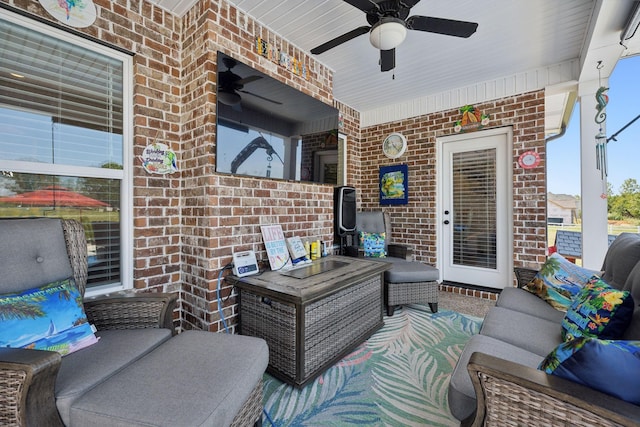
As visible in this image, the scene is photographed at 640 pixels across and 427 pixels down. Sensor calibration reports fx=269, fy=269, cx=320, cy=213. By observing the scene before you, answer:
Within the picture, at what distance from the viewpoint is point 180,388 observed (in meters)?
0.98

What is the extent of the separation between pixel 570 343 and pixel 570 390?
16 centimetres

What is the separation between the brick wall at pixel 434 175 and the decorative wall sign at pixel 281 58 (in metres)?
→ 1.95

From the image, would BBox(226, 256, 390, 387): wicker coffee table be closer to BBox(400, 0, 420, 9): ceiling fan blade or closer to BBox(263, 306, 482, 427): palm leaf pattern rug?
BBox(263, 306, 482, 427): palm leaf pattern rug

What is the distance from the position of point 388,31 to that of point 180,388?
212cm

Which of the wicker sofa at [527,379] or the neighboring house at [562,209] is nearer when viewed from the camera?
the wicker sofa at [527,379]

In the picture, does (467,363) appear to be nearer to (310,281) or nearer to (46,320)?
(310,281)

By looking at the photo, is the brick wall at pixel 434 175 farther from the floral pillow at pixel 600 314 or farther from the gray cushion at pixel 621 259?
the floral pillow at pixel 600 314

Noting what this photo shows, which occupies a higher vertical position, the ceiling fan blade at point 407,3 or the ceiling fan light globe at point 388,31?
the ceiling fan blade at point 407,3

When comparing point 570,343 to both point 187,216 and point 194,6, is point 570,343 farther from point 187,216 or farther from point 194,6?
point 194,6

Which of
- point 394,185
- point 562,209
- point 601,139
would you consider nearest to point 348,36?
point 394,185

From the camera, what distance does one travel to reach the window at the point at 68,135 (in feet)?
5.15

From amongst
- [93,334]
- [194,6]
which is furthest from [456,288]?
[194,6]

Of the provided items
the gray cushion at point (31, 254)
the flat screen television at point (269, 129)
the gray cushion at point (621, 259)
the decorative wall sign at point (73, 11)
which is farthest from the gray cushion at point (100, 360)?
the gray cushion at point (621, 259)

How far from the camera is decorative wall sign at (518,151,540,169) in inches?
121
